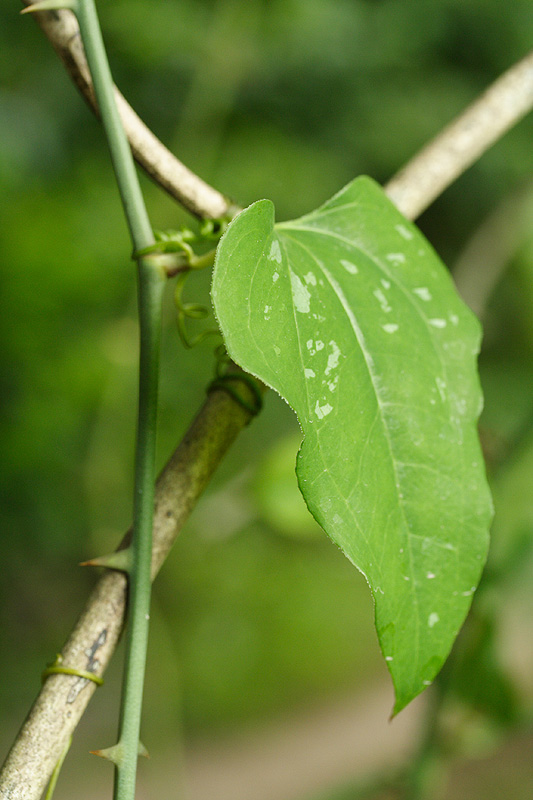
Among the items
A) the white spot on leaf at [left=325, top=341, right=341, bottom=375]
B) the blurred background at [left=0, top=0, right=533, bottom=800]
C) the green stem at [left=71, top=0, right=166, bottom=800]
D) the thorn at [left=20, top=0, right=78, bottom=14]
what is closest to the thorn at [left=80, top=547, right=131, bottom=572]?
the green stem at [left=71, top=0, right=166, bottom=800]

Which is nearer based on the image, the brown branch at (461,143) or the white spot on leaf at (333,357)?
the white spot on leaf at (333,357)

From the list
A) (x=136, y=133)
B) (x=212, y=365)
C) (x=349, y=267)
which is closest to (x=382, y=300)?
(x=349, y=267)

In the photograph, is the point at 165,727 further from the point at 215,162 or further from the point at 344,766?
the point at 215,162

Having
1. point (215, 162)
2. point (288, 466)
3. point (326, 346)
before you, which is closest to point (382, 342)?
point (326, 346)

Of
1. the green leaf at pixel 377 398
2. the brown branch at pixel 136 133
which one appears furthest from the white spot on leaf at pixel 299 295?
the brown branch at pixel 136 133

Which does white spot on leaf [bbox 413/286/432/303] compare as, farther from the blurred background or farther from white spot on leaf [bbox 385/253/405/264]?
the blurred background

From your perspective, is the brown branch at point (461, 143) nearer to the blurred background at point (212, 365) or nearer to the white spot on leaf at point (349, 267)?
the white spot on leaf at point (349, 267)
